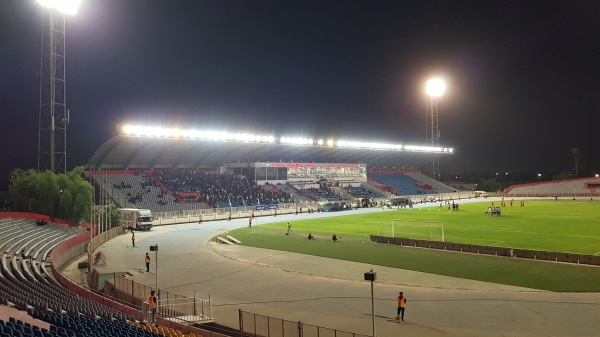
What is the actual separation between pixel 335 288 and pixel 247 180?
65794 mm

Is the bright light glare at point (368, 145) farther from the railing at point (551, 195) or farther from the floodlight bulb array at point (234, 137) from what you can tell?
the railing at point (551, 195)

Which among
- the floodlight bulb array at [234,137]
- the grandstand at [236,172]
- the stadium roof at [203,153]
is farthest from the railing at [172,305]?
the stadium roof at [203,153]

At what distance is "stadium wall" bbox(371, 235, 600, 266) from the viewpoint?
27.6m

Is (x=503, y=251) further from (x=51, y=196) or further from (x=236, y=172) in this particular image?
(x=236, y=172)

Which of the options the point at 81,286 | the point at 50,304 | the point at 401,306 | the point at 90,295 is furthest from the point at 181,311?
the point at 401,306

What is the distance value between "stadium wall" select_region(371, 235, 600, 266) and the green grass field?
80cm

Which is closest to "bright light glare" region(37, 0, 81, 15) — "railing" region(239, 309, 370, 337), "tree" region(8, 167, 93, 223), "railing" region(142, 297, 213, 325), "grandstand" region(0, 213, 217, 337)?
"tree" region(8, 167, 93, 223)

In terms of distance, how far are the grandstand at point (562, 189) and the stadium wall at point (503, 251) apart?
262ft

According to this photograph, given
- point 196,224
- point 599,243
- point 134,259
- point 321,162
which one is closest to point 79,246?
point 134,259

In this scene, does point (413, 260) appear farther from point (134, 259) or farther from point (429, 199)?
point (429, 199)

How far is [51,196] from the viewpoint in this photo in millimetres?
46875

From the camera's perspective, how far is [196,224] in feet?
195

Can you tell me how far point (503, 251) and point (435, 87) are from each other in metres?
77.4

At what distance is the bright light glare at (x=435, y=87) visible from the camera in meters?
102
